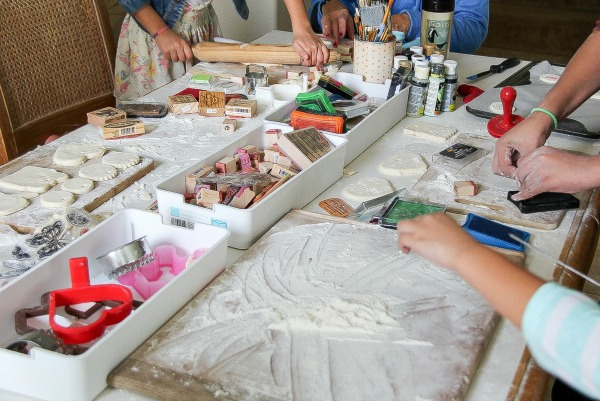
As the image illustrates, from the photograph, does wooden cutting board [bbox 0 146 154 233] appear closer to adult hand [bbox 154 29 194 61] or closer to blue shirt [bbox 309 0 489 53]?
adult hand [bbox 154 29 194 61]

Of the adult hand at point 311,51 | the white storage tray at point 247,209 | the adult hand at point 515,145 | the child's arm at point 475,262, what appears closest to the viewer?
the child's arm at point 475,262

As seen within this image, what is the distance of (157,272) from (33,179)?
16.0 inches

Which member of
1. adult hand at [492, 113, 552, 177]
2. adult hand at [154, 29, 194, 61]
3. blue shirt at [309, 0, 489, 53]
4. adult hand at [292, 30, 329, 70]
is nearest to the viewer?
adult hand at [492, 113, 552, 177]

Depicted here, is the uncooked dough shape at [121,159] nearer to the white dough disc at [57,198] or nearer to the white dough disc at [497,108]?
the white dough disc at [57,198]

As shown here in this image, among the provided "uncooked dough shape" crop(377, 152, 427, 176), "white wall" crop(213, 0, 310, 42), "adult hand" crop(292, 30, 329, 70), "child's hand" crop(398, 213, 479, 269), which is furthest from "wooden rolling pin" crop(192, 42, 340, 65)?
"white wall" crop(213, 0, 310, 42)

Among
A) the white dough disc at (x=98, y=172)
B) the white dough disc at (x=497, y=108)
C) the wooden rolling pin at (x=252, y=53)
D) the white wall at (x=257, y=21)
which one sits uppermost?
the wooden rolling pin at (x=252, y=53)

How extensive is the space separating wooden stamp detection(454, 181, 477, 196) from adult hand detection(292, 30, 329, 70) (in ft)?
2.39

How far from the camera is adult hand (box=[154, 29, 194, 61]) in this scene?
210cm

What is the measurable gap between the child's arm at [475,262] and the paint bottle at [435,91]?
2.68 ft

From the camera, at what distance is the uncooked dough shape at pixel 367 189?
1287 millimetres

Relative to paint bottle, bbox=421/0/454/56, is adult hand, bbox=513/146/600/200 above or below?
below

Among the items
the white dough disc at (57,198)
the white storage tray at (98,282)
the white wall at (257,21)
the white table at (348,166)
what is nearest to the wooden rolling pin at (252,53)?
the white table at (348,166)

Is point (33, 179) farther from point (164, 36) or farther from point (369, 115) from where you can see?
point (164, 36)

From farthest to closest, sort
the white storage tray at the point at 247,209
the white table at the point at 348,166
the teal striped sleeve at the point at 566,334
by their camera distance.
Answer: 1. the white storage tray at the point at 247,209
2. the white table at the point at 348,166
3. the teal striped sleeve at the point at 566,334
